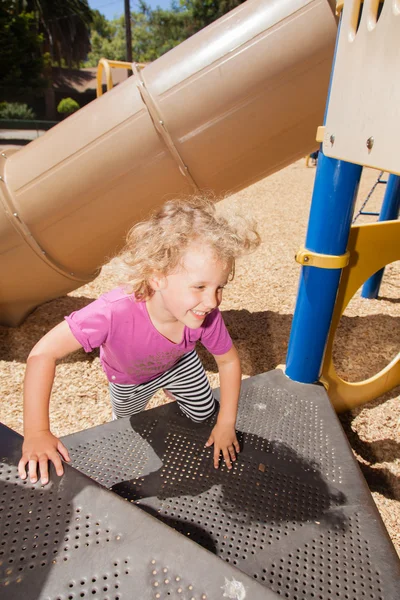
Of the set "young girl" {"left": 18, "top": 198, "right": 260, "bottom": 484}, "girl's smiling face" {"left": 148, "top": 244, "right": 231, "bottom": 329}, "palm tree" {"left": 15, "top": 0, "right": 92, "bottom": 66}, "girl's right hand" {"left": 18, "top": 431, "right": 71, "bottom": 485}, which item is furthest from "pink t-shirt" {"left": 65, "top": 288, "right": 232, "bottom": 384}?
"palm tree" {"left": 15, "top": 0, "right": 92, "bottom": 66}

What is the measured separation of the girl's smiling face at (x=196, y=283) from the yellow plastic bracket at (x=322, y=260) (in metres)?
0.52

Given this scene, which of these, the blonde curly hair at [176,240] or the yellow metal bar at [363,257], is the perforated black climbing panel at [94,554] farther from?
the yellow metal bar at [363,257]

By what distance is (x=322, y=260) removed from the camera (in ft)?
5.45

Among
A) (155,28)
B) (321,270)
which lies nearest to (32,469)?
(321,270)

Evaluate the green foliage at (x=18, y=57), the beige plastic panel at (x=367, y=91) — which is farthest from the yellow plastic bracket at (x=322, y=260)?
the green foliage at (x=18, y=57)

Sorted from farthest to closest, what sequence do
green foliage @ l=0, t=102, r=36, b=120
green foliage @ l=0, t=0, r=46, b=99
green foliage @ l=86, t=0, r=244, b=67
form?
green foliage @ l=86, t=0, r=244, b=67 < green foliage @ l=0, t=0, r=46, b=99 < green foliage @ l=0, t=102, r=36, b=120

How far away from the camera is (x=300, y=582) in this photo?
105cm

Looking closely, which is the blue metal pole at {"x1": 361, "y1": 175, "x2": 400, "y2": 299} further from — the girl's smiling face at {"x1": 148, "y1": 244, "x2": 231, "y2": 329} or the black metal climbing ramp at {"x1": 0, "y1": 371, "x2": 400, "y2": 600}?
the girl's smiling face at {"x1": 148, "y1": 244, "x2": 231, "y2": 329}

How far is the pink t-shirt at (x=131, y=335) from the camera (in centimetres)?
136

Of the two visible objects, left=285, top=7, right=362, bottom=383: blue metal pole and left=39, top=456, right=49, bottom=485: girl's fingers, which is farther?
left=285, top=7, right=362, bottom=383: blue metal pole

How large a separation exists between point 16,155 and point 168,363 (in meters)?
1.51

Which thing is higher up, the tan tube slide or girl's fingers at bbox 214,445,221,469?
the tan tube slide

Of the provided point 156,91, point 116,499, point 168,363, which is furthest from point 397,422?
point 156,91

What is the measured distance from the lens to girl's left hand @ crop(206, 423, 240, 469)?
142 cm
